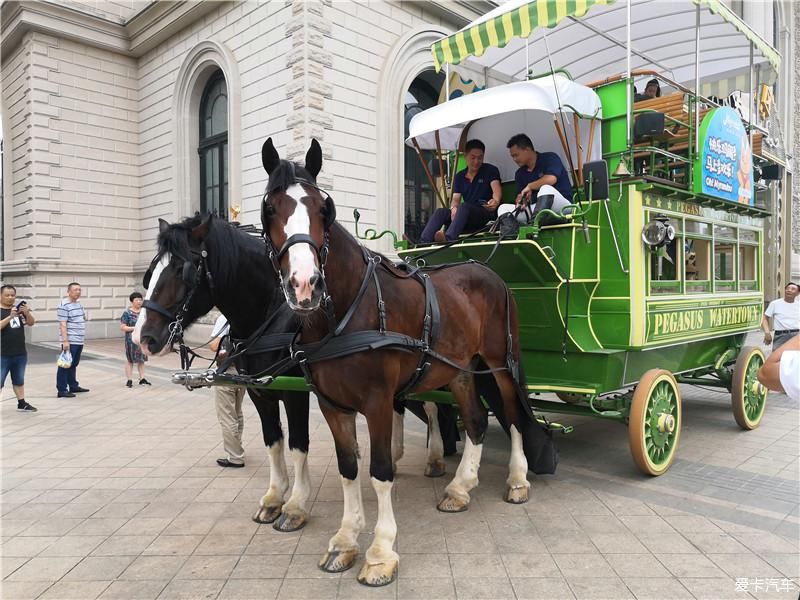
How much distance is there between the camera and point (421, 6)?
13.6m

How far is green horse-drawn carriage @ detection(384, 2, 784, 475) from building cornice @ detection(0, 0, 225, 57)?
11.9 meters

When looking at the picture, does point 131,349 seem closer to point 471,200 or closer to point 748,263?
point 471,200

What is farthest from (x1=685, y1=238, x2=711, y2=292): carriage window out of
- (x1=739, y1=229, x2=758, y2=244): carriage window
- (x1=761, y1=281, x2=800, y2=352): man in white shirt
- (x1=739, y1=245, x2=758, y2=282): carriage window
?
(x1=761, y1=281, x2=800, y2=352): man in white shirt

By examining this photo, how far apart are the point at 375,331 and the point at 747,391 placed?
5130 millimetres

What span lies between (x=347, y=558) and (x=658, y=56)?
7303mm

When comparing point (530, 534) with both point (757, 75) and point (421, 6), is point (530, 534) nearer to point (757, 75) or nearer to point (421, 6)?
point (757, 75)

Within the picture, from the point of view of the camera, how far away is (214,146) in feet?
48.9

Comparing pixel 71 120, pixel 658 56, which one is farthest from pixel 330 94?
pixel 71 120

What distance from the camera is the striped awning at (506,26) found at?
4.34 m

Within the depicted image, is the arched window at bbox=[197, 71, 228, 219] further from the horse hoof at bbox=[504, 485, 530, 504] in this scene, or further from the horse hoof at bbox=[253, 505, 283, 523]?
the horse hoof at bbox=[504, 485, 530, 504]

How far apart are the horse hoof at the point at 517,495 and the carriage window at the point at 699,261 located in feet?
9.72

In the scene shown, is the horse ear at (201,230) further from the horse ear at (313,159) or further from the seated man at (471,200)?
the seated man at (471,200)

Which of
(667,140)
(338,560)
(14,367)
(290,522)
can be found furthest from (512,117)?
(14,367)

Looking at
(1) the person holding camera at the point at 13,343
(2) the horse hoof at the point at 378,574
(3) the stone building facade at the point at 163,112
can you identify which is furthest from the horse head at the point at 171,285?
(3) the stone building facade at the point at 163,112
